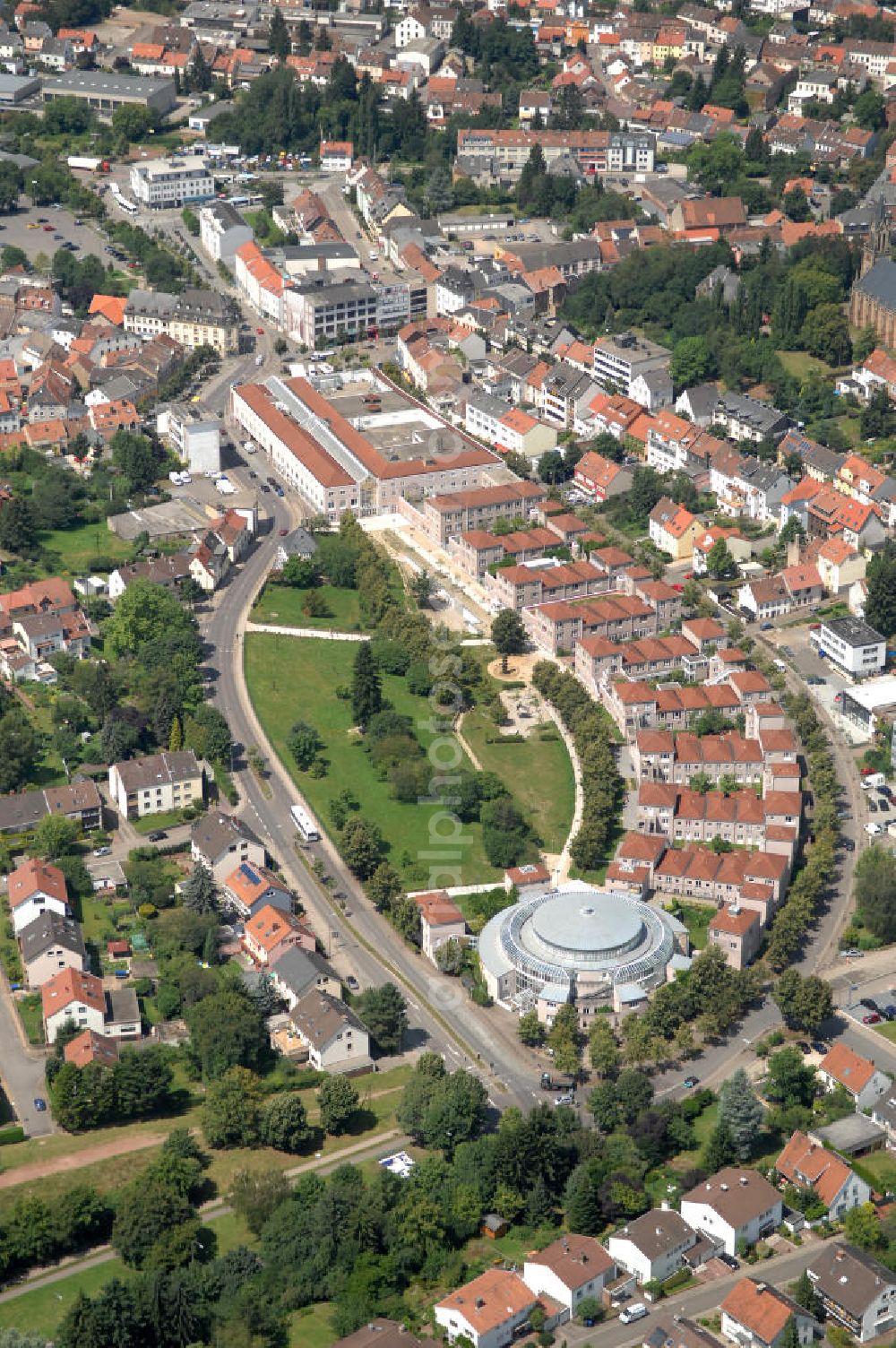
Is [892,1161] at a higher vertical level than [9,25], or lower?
lower

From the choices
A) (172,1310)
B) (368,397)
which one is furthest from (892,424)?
(172,1310)

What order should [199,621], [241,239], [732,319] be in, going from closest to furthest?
[199,621] < [732,319] < [241,239]

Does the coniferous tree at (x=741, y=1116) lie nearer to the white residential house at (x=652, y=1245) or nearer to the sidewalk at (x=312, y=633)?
the white residential house at (x=652, y=1245)

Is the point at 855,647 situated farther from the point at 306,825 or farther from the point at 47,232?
the point at 47,232

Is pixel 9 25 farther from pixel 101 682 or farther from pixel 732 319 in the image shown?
pixel 101 682

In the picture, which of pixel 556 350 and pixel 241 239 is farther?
pixel 241 239

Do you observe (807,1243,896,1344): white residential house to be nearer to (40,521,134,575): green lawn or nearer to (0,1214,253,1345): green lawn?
(0,1214,253,1345): green lawn
